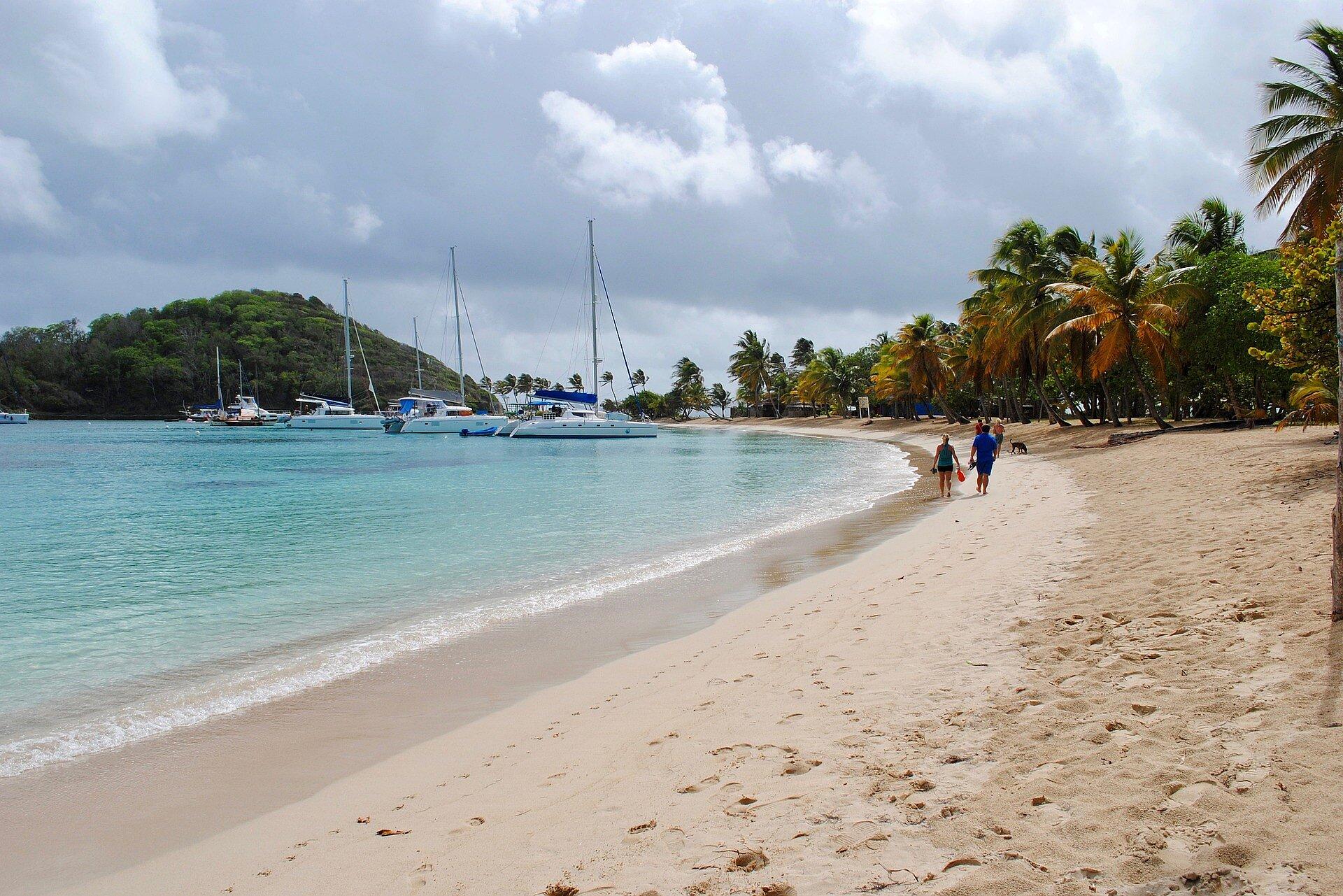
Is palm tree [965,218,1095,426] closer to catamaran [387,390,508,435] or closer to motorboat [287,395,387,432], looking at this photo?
catamaran [387,390,508,435]

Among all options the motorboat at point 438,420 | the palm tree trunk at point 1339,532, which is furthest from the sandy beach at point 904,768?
the motorboat at point 438,420

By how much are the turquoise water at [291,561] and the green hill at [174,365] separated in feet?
334

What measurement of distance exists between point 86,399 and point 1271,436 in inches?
6162

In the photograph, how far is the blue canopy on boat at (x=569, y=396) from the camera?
61531mm

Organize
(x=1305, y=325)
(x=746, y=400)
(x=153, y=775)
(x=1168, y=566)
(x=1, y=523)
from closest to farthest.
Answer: (x=153, y=775)
(x=1168, y=566)
(x=1305, y=325)
(x=1, y=523)
(x=746, y=400)

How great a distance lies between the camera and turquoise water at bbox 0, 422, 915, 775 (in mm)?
6789

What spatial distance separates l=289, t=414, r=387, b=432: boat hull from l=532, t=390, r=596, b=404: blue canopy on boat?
95.3 ft

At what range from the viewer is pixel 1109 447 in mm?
26141

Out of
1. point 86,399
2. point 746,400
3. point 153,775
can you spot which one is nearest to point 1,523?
point 153,775

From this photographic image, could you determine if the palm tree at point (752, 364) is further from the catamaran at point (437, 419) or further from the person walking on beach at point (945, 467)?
the person walking on beach at point (945, 467)

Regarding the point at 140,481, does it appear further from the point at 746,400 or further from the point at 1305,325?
the point at 746,400

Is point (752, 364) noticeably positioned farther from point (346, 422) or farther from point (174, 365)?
point (174, 365)

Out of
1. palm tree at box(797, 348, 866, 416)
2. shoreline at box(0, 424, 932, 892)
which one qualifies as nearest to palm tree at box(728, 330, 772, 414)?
palm tree at box(797, 348, 866, 416)

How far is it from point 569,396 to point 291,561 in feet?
165
